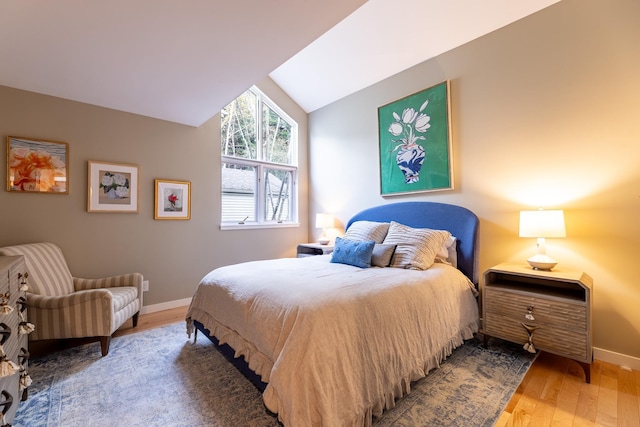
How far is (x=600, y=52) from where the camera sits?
2.13 meters

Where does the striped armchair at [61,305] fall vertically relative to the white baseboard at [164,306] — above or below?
above

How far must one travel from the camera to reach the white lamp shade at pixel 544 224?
205 centimetres

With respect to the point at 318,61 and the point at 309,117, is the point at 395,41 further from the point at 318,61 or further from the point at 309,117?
the point at 309,117

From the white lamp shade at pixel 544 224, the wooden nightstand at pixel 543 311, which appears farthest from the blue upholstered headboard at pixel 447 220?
the white lamp shade at pixel 544 224

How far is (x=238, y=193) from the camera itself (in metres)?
4.11

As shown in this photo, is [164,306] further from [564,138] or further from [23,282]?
[564,138]

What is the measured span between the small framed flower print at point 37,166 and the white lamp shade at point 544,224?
14.1ft

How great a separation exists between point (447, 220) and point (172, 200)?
3.27m

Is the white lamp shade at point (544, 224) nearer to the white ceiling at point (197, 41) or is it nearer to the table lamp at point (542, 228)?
the table lamp at point (542, 228)

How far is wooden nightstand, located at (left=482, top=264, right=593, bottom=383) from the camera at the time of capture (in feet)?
6.03

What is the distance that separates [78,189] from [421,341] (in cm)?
353

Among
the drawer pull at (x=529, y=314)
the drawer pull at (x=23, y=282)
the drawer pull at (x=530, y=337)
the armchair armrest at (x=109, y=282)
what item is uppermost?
the drawer pull at (x=23, y=282)

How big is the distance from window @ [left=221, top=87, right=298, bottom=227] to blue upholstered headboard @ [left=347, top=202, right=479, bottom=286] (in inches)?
68.8

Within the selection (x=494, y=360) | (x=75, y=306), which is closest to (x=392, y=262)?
(x=494, y=360)
